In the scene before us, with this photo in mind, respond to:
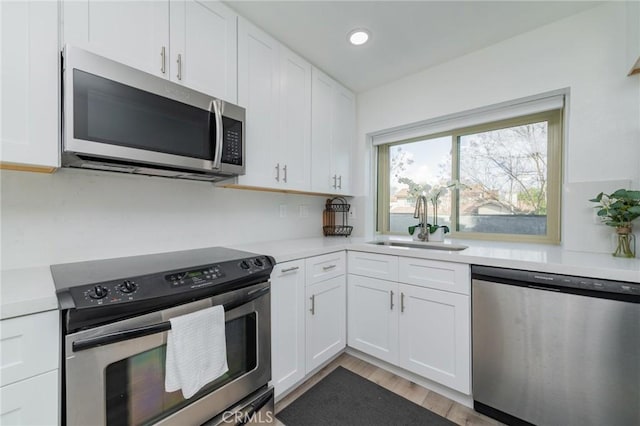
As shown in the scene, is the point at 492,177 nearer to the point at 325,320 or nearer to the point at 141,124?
the point at 325,320

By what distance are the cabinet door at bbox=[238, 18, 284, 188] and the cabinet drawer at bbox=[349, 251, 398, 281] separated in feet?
2.74

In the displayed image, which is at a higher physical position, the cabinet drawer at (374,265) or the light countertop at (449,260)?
the light countertop at (449,260)

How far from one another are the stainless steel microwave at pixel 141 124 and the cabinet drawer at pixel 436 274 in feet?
4.12

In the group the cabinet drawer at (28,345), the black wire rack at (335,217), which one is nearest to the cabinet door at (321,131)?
the black wire rack at (335,217)

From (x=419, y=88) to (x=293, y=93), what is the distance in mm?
1151

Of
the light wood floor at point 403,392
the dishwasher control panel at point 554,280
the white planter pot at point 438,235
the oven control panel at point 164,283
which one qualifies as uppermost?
the white planter pot at point 438,235

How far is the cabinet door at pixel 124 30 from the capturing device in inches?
42.2

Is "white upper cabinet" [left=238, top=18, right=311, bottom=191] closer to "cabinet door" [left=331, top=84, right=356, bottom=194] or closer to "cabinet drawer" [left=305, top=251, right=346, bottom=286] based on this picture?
"cabinet door" [left=331, top=84, right=356, bottom=194]

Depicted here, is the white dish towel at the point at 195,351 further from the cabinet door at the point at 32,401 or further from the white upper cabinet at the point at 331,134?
the white upper cabinet at the point at 331,134

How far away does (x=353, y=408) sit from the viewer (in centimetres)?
158

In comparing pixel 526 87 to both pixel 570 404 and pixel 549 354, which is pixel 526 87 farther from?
pixel 570 404

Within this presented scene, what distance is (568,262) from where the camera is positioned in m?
1.30

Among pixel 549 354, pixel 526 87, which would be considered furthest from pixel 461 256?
pixel 526 87

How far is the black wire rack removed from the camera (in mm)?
2652
